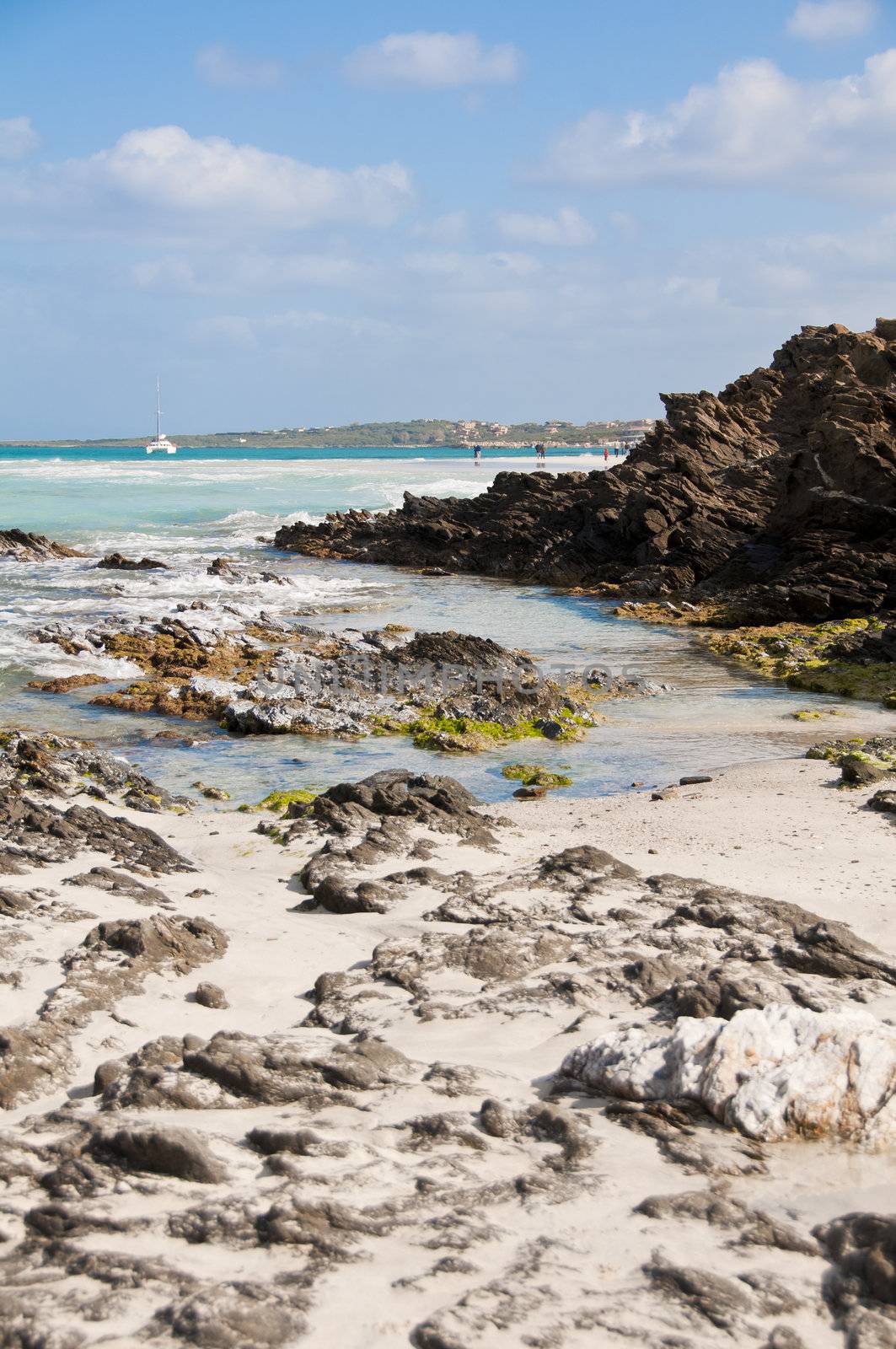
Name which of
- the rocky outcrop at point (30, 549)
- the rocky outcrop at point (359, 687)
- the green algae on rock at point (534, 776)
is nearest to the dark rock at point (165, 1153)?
the green algae on rock at point (534, 776)

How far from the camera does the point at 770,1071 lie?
4.55 m

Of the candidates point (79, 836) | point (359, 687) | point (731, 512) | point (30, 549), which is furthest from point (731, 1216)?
point (30, 549)

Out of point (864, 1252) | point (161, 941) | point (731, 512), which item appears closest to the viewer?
point (864, 1252)

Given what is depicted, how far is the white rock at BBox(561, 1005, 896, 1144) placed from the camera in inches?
172

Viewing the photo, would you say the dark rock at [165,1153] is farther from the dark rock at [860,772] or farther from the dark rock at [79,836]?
the dark rock at [860,772]

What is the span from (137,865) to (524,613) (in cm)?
1858

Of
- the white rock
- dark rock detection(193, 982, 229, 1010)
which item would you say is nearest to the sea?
dark rock detection(193, 982, 229, 1010)

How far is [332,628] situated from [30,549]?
17336 millimetres

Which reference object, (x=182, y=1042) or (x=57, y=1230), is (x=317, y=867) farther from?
(x=57, y=1230)

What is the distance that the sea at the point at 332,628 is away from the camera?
12.7 meters

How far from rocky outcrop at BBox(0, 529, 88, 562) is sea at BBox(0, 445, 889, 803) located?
1.59 metres

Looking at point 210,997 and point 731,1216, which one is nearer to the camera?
point 731,1216

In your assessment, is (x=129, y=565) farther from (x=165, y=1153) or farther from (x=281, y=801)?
(x=165, y=1153)

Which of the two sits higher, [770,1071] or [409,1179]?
[770,1071]
